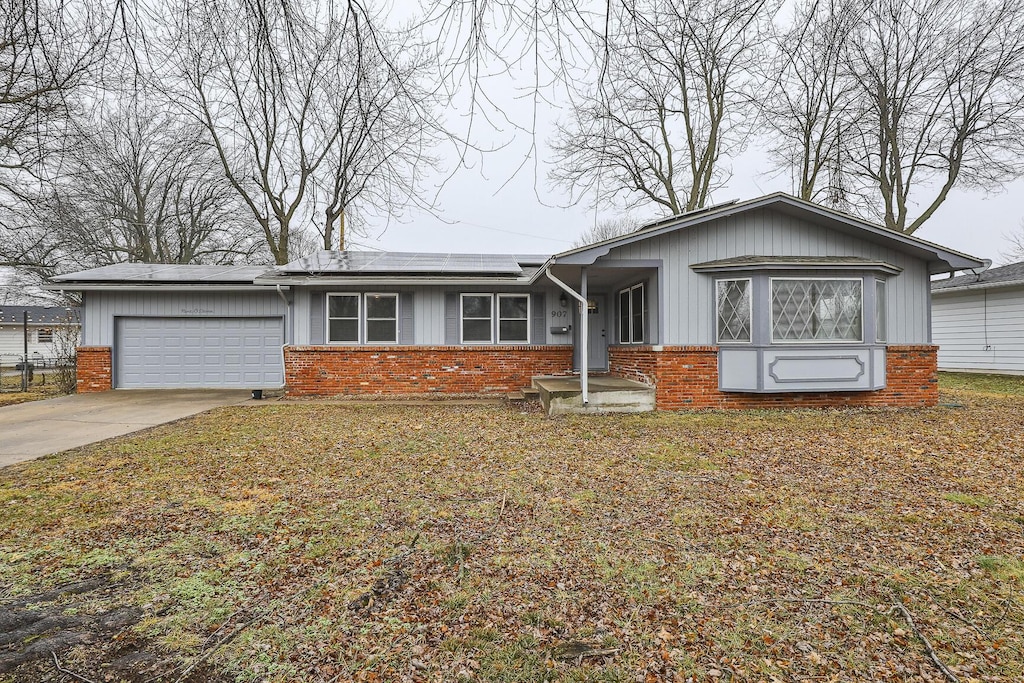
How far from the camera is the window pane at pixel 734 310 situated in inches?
349

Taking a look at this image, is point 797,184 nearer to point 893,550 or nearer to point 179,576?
point 893,550

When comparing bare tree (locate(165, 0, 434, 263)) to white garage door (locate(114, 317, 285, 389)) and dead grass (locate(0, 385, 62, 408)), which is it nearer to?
white garage door (locate(114, 317, 285, 389))

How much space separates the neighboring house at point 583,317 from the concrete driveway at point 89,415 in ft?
4.28

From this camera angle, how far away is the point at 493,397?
38.0 feet

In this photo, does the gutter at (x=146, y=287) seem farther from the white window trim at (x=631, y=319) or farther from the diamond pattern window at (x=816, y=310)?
the diamond pattern window at (x=816, y=310)

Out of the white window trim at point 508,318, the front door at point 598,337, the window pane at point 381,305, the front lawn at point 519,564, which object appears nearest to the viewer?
the front lawn at point 519,564

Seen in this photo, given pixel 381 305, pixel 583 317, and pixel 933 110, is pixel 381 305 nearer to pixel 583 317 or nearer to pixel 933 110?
pixel 583 317

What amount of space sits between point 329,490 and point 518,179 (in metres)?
3.54

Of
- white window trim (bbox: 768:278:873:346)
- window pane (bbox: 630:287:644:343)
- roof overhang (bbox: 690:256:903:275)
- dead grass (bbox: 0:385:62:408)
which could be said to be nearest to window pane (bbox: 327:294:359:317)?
window pane (bbox: 630:287:644:343)

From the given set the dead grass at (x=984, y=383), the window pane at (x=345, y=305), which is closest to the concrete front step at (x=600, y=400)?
the window pane at (x=345, y=305)

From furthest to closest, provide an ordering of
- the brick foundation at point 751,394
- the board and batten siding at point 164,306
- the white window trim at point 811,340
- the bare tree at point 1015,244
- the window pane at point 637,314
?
1. the bare tree at point 1015,244
2. the board and batten siding at point 164,306
3. the window pane at point 637,314
4. the brick foundation at point 751,394
5. the white window trim at point 811,340

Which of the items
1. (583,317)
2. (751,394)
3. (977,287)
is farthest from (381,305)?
(977,287)

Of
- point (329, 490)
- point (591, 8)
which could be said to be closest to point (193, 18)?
point (591, 8)

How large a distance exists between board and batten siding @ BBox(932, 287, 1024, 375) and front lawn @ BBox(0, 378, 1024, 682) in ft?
39.6
